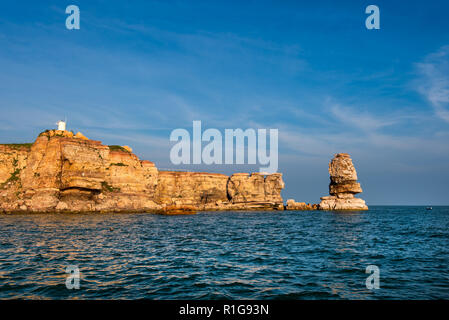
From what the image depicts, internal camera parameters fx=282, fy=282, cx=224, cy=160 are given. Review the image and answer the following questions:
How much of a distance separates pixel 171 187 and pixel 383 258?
112 meters

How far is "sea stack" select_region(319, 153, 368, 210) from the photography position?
102938 millimetres

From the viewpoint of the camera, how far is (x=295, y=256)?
58.4 feet

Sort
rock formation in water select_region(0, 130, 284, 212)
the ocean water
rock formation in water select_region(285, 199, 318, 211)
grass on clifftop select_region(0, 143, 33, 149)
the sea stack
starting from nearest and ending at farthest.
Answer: the ocean water
rock formation in water select_region(0, 130, 284, 212)
grass on clifftop select_region(0, 143, 33, 149)
the sea stack
rock formation in water select_region(285, 199, 318, 211)

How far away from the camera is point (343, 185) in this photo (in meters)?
105

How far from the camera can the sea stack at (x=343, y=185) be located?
103 meters

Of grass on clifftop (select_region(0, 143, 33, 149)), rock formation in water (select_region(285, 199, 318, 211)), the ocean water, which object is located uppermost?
grass on clifftop (select_region(0, 143, 33, 149))

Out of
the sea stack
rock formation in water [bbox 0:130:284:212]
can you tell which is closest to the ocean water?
rock formation in water [bbox 0:130:284:212]

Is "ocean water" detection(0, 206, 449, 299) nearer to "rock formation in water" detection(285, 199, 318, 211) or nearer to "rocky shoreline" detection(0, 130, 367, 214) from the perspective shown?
"rocky shoreline" detection(0, 130, 367, 214)

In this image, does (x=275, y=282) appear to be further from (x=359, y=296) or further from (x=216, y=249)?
(x=216, y=249)

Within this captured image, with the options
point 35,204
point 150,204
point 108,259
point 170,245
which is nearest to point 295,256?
point 170,245

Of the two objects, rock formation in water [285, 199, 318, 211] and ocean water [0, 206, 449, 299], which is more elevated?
ocean water [0, 206, 449, 299]

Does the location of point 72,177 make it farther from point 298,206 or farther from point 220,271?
point 298,206

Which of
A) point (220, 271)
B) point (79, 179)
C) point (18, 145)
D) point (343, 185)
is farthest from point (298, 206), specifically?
point (220, 271)

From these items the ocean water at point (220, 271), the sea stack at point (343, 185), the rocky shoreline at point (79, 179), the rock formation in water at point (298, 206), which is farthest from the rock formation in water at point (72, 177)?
the rock formation in water at point (298, 206)
